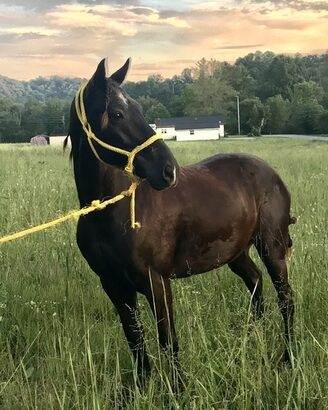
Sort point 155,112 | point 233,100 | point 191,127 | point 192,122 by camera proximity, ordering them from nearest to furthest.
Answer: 1. point 191,127
2. point 192,122
3. point 155,112
4. point 233,100

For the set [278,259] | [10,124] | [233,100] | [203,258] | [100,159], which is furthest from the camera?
[233,100]

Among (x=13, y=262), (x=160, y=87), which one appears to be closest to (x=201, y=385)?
(x=13, y=262)

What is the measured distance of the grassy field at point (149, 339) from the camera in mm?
2771

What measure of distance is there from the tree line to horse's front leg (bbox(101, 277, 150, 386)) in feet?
167

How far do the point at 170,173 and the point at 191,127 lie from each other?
83813mm

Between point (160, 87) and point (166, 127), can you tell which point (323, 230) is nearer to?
point (166, 127)

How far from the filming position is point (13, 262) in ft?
17.7

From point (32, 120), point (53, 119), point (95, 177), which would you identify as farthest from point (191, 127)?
point (95, 177)

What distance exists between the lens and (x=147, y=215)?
3.13 meters

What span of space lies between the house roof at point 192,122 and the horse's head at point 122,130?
80859 mm

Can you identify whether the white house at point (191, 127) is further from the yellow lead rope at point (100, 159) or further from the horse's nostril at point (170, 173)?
the horse's nostril at point (170, 173)

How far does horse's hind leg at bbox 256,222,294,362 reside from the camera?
3986 mm

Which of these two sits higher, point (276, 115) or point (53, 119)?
point (53, 119)

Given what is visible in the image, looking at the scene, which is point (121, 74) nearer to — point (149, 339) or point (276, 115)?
point (149, 339)
